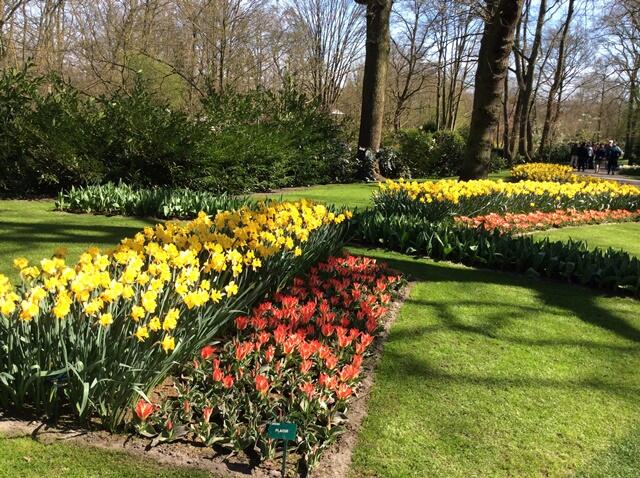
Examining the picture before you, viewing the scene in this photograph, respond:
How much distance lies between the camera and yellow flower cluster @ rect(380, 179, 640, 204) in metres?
8.53

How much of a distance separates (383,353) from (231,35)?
2031 centimetres

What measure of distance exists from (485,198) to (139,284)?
7.37 m

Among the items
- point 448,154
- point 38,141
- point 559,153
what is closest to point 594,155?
point 559,153

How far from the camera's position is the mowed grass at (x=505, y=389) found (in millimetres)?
2771

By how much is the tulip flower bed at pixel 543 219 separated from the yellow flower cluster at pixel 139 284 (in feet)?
16.2

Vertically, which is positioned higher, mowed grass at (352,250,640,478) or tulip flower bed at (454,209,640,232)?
tulip flower bed at (454,209,640,232)

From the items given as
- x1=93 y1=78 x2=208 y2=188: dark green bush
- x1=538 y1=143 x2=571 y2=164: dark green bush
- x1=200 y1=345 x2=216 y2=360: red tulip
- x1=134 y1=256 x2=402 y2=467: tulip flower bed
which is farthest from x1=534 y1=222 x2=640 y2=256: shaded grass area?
x1=538 y1=143 x2=571 y2=164: dark green bush

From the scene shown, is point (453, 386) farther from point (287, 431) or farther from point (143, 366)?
point (143, 366)

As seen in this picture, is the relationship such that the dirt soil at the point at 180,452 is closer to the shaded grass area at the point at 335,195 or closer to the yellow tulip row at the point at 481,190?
the yellow tulip row at the point at 481,190

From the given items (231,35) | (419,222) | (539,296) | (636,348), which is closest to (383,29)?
(231,35)

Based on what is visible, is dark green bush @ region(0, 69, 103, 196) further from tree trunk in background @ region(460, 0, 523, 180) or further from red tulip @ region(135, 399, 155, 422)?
red tulip @ region(135, 399, 155, 422)

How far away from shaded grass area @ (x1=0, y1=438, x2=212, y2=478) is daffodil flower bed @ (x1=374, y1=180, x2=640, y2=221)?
619 cm

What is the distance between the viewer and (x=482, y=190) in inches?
366

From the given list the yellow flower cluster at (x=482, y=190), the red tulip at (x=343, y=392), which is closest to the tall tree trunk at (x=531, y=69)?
the yellow flower cluster at (x=482, y=190)
